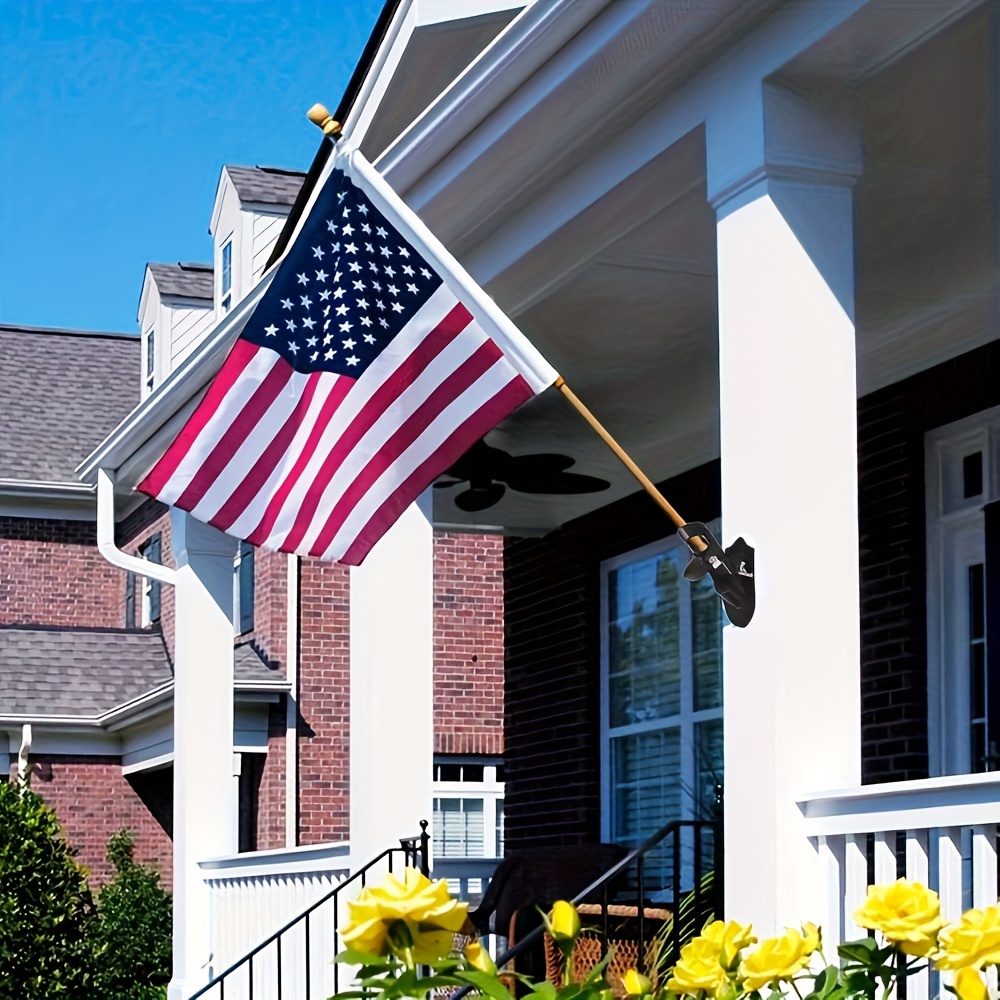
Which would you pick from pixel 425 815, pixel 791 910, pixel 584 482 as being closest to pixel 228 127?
pixel 584 482

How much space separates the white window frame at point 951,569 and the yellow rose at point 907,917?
218 inches

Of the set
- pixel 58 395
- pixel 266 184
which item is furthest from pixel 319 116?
pixel 58 395

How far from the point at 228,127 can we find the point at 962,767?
3228 cm

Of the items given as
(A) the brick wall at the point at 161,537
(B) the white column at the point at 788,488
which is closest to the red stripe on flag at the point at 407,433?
(B) the white column at the point at 788,488

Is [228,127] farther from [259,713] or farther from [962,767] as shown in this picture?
[962,767]

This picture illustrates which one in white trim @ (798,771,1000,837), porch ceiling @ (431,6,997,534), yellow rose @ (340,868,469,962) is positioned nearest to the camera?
yellow rose @ (340,868,469,962)

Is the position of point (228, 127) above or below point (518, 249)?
above

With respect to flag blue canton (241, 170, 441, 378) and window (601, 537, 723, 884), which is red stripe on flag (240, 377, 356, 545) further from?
window (601, 537, 723, 884)

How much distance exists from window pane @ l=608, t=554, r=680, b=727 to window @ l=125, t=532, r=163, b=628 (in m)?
10.3

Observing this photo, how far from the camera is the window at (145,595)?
68.9 feet

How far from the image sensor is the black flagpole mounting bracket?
16.0ft

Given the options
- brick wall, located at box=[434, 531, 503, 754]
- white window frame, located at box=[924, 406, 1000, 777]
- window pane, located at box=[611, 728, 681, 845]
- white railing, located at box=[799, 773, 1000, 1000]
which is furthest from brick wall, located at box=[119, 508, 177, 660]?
white railing, located at box=[799, 773, 1000, 1000]

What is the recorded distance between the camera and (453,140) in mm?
6355

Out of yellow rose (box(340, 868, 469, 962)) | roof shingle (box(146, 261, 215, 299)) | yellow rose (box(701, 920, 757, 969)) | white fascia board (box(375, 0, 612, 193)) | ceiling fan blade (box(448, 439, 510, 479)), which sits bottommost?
yellow rose (box(701, 920, 757, 969))
